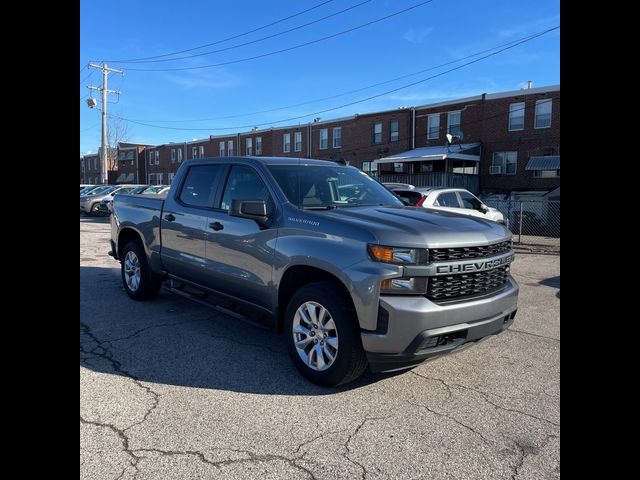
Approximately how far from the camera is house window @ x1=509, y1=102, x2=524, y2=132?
2878cm

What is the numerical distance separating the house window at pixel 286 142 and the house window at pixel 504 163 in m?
19.9

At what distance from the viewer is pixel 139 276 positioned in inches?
251

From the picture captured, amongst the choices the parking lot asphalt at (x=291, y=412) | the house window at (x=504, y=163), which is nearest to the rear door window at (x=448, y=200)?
the parking lot asphalt at (x=291, y=412)

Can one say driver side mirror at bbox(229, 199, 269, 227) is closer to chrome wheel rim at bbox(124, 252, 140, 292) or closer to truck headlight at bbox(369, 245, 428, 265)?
truck headlight at bbox(369, 245, 428, 265)

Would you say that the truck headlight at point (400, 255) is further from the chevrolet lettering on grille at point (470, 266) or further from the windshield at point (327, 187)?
the windshield at point (327, 187)

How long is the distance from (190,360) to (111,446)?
1445 mm

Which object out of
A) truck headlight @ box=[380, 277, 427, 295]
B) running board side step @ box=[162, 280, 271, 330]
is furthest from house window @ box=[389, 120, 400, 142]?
truck headlight @ box=[380, 277, 427, 295]

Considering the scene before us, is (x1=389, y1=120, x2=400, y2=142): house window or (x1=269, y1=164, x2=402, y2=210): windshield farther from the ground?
(x1=389, y1=120, x2=400, y2=142): house window

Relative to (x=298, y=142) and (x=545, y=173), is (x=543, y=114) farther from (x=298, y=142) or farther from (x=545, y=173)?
(x=298, y=142)

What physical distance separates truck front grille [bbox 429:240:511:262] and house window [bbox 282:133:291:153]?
41.3 meters

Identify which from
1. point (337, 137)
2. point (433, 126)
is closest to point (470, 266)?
point (433, 126)

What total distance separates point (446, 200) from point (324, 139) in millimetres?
30085
